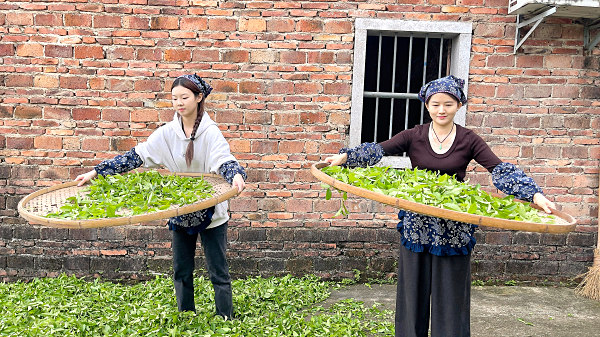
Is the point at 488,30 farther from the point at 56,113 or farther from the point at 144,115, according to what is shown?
the point at 56,113

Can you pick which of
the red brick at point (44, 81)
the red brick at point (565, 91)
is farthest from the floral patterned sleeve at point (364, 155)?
the red brick at point (44, 81)

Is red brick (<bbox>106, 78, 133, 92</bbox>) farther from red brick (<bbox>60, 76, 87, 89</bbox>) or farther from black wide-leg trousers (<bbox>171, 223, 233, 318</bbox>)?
black wide-leg trousers (<bbox>171, 223, 233, 318</bbox>)

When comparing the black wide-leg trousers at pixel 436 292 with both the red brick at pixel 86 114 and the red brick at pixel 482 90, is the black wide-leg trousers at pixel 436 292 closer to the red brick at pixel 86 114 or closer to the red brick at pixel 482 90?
the red brick at pixel 482 90

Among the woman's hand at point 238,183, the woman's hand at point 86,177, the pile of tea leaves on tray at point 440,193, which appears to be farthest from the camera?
the woman's hand at point 86,177

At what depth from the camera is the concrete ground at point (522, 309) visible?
13.9 feet

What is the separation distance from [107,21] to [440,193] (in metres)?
4.07

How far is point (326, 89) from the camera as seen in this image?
203 inches

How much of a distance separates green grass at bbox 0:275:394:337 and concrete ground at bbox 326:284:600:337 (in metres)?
0.41

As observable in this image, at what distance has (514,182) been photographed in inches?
114

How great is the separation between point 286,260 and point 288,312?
1016 millimetres

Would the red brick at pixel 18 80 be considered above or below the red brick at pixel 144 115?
above

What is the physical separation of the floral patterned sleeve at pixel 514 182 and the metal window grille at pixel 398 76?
2384 mm

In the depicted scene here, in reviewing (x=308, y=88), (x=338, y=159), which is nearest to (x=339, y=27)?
(x=308, y=88)

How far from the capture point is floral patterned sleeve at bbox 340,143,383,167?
3.33 m
